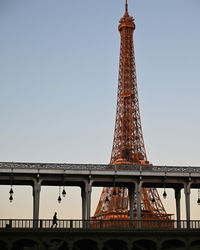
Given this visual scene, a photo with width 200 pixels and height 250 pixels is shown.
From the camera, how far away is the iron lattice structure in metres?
105

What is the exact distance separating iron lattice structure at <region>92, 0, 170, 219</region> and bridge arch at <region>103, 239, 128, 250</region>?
34397 mm

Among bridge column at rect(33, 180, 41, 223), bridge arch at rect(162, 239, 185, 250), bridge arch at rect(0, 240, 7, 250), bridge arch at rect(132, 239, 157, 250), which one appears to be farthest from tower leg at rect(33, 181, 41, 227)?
bridge arch at rect(162, 239, 185, 250)

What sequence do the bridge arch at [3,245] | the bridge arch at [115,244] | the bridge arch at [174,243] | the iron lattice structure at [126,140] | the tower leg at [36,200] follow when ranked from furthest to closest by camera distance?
the iron lattice structure at [126,140] < the tower leg at [36,200] < the bridge arch at [174,243] < the bridge arch at [115,244] < the bridge arch at [3,245]

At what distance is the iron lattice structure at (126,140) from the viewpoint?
105m

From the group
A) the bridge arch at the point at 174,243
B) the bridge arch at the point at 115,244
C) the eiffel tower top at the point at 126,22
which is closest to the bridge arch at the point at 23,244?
the bridge arch at the point at 115,244

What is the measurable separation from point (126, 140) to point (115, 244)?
52245mm

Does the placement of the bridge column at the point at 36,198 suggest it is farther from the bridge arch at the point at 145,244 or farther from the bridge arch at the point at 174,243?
the bridge arch at the point at 174,243

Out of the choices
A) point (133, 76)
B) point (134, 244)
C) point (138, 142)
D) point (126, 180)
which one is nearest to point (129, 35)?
point (133, 76)

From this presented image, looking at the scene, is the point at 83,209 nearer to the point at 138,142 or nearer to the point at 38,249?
the point at 38,249

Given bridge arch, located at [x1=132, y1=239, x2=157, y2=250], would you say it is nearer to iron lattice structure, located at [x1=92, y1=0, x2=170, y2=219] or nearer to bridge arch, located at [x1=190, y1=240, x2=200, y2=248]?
bridge arch, located at [x1=190, y1=240, x2=200, y2=248]

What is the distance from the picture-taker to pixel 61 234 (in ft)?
190

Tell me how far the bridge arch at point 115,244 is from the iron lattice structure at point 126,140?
34397 millimetres

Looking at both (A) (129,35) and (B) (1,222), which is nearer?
(B) (1,222)

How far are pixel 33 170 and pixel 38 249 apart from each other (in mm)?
12457
